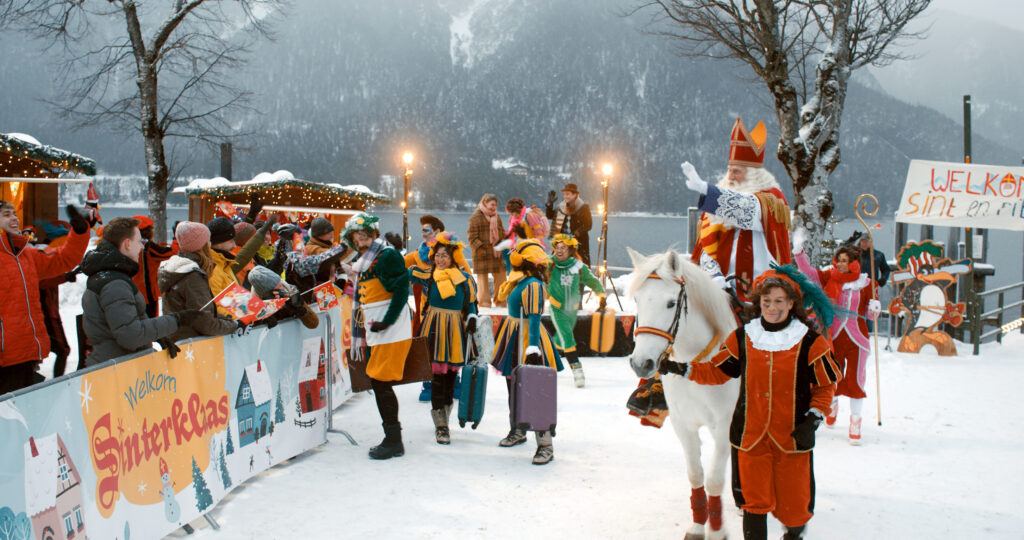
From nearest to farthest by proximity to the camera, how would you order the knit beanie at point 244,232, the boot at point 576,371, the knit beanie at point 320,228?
the knit beanie at point 320,228 < the knit beanie at point 244,232 < the boot at point 576,371

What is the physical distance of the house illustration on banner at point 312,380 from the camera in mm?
5617

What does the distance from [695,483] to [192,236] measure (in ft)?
12.3

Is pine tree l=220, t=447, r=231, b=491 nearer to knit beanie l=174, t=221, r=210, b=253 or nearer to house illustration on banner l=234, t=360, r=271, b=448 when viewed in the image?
house illustration on banner l=234, t=360, r=271, b=448

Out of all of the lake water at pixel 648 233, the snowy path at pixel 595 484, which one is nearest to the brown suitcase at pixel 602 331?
the snowy path at pixel 595 484

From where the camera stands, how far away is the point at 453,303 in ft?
20.2

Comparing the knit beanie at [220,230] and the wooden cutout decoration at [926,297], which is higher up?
the knit beanie at [220,230]

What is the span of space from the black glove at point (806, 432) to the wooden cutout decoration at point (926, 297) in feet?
32.0

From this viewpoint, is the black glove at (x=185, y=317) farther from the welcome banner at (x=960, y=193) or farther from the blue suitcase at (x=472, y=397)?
the welcome banner at (x=960, y=193)

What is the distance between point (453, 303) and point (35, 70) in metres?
189

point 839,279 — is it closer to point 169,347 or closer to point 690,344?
point 690,344

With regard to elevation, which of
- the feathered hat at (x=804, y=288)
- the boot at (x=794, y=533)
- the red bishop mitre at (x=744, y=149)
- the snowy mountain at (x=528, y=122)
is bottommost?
the boot at (x=794, y=533)

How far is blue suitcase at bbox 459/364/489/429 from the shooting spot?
20.6ft

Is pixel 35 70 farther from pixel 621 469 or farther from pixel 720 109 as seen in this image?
pixel 621 469

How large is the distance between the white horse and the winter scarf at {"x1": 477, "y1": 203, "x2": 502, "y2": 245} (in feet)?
25.3
